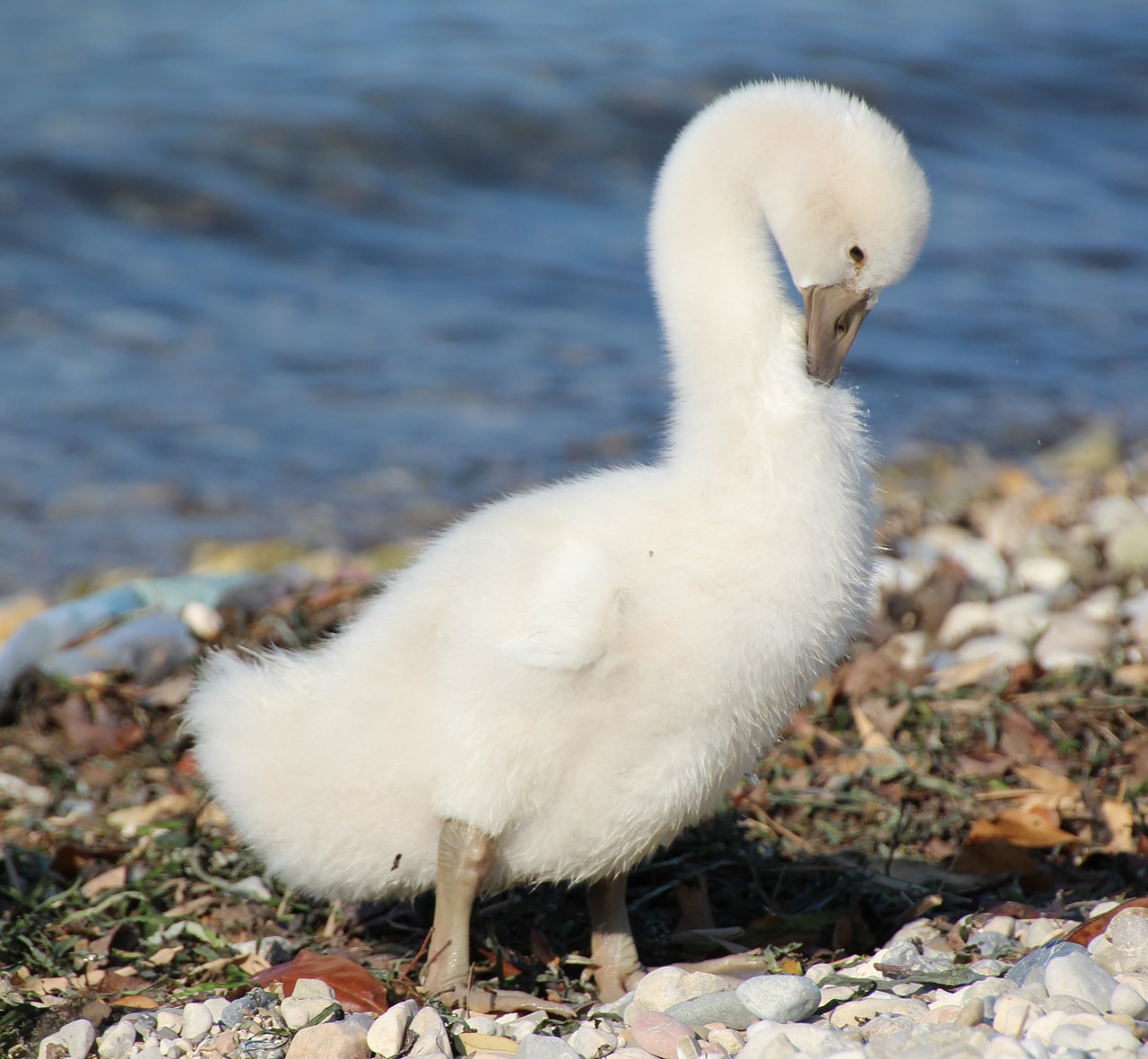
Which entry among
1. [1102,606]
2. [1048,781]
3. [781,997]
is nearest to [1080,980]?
[781,997]

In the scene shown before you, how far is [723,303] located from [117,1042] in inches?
77.8

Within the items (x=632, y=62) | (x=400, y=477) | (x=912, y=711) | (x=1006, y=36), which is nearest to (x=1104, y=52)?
(x=1006, y=36)

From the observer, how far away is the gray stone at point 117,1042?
2873 millimetres

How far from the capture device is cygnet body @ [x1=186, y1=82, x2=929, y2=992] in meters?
2.88

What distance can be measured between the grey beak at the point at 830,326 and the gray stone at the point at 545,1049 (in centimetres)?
146

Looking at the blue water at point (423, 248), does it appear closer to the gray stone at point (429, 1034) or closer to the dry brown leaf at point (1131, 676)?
the dry brown leaf at point (1131, 676)

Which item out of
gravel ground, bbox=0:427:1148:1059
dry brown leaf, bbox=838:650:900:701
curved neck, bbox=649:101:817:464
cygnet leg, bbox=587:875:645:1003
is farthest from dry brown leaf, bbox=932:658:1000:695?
curved neck, bbox=649:101:817:464

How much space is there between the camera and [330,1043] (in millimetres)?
2732

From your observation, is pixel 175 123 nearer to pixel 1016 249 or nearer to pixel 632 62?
pixel 632 62

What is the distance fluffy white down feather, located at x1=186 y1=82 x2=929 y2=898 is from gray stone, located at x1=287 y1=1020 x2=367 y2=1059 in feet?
1.64

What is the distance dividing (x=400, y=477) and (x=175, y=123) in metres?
6.06

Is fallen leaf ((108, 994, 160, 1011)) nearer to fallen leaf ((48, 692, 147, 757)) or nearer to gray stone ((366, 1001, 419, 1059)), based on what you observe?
gray stone ((366, 1001, 419, 1059))

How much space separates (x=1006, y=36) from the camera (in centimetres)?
Result: 1714

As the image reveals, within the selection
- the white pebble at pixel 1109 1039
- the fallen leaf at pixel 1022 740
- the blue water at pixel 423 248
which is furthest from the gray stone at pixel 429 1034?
the blue water at pixel 423 248
